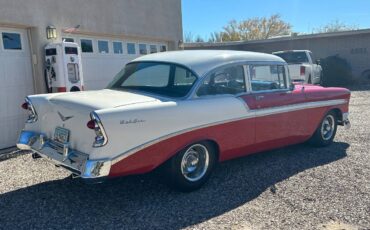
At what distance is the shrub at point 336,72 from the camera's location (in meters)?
18.7

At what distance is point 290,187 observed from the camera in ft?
15.1

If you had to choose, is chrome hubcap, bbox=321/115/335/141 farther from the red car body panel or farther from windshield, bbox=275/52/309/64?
windshield, bbox=275/52/309/64

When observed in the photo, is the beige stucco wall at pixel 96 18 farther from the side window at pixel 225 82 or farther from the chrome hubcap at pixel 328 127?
the chrome hubcap at pixel 328 127

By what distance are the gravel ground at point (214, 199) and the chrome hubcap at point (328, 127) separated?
0.81 metres

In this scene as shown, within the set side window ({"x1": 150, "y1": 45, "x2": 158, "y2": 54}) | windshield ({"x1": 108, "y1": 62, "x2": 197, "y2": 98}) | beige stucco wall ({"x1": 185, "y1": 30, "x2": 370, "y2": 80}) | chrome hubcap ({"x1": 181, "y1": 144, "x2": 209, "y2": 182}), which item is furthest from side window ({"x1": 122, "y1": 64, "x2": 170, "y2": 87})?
beige stucco wall ({"x1": 185, "y1": 30, "x2": 370, "y2": 80})

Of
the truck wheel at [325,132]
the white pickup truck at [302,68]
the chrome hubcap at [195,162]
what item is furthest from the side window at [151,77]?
the white pickup truck at [302,68]

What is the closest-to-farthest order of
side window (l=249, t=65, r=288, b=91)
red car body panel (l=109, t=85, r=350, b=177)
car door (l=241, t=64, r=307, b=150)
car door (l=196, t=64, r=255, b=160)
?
red car body panel (l=109, t=85, r=350, b=177), car door (l=196, t=64, r=255, b=160), car door (l=241, t=64, r=307, b=150), side window (l=249, t=65, r=288, b=91)

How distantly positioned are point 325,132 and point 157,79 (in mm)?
3546

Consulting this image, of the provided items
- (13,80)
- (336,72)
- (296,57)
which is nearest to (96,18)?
(13,80)

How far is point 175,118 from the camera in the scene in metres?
4.18

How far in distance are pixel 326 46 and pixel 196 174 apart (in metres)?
18.0

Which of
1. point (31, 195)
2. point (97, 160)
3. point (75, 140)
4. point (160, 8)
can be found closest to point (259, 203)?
point (97, 160)

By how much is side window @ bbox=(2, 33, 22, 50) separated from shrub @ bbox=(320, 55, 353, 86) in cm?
1572

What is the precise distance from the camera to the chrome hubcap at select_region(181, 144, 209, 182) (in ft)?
14.7
